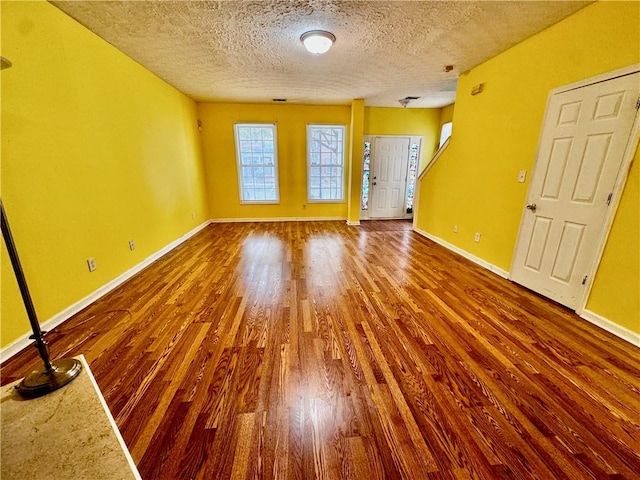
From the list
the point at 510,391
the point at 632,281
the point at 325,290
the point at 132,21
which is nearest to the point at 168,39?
the point at 132,21

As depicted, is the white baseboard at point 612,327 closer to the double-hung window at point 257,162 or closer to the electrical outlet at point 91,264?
the electrical outlet at point 91,264

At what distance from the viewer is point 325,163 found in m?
5.94

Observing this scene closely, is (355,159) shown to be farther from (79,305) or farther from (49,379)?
(49,379)

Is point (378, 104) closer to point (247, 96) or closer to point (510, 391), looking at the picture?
point (247, 96)

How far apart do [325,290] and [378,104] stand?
4654mm

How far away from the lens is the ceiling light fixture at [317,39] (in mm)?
2512

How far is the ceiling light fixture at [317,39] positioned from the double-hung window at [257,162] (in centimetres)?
307

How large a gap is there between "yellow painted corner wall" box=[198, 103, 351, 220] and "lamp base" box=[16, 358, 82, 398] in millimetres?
5187

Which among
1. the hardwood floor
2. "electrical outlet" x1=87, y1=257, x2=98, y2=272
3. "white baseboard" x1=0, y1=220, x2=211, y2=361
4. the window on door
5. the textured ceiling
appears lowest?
the hardwood floor

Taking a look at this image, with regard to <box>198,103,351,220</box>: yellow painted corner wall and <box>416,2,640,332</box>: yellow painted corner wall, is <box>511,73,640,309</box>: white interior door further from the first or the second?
<box>198,103,351,220</box>: yellow painted corner wall

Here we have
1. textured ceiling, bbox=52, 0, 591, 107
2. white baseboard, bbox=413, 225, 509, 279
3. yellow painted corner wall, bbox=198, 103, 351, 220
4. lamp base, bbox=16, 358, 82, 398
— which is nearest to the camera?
lamp base, bbox=16, 358, 82, 398

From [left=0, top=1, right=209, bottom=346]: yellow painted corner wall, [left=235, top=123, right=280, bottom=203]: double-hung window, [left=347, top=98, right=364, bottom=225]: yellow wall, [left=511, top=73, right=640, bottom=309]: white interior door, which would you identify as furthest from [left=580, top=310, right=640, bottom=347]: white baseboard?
[left=235, top=123, right=280, bottom=203]: double-hung window

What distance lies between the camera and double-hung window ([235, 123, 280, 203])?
556cm

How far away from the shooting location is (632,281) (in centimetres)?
192
